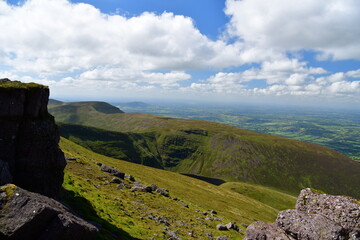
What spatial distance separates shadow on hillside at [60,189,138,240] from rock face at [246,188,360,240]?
15616mm

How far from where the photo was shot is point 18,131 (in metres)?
24.0

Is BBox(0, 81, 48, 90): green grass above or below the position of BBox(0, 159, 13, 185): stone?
above

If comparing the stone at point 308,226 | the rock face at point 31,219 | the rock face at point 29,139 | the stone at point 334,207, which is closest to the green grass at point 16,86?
the rock face at point 29,139

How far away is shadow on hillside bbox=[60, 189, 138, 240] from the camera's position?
24728 millimetres

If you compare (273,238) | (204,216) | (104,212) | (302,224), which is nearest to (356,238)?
(302,224)

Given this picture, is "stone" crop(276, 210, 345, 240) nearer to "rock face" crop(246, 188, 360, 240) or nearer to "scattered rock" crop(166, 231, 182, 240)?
"rock face" crop(246, 188, 360, 240)

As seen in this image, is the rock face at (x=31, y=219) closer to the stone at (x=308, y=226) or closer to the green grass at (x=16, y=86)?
the green grass at (x=16, y=86)

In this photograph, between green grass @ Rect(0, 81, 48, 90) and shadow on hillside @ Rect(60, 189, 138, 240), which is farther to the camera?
shadow on hillside @ Rect(60, 189, 138, 240)

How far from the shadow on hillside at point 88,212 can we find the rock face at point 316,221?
15616 mm

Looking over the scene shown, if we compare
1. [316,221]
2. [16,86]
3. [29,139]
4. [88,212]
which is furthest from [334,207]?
[16,86]

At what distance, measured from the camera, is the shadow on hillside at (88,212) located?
2473cm

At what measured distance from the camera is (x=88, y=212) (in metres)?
28.0

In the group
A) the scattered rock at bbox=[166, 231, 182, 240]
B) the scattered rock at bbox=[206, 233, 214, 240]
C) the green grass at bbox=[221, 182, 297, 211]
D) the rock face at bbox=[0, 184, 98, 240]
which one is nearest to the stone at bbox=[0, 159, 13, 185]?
the rock face at bbox=[0, 184, 98, 240]

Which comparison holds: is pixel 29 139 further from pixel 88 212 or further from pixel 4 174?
pixel 88 212
